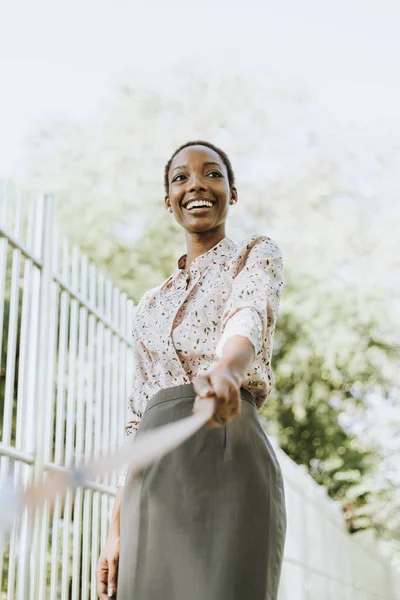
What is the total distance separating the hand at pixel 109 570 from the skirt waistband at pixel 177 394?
35 cm

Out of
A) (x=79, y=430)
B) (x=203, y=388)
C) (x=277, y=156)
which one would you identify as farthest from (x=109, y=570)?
(x=277, y=156)

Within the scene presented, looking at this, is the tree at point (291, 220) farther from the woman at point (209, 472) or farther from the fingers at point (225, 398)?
the fingers at point (225, 398)

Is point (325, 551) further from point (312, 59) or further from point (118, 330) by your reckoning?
point (312, 59)

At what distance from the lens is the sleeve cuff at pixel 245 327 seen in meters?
1.74

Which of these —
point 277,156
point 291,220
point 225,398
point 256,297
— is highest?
point 277,156

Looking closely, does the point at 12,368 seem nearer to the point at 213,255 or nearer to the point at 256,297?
the point at 213,255

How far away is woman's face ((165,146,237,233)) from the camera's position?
89.4 inches

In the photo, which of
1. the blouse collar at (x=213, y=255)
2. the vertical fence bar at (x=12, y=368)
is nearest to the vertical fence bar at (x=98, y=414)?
the vertical fence bar at (x=12, y=368)

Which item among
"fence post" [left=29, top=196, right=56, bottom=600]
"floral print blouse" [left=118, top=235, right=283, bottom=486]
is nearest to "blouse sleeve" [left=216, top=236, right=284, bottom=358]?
"floral print blouse" [left=118, top=235, right=283, bottom=486]

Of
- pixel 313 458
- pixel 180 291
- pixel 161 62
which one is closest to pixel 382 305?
pixel 313 458

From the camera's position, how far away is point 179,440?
185cm

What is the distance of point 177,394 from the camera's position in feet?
6.56

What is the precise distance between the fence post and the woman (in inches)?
54.1

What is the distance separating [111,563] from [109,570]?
0.07ft
